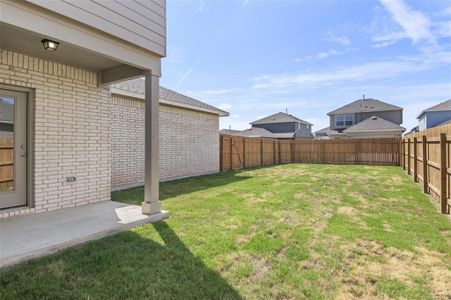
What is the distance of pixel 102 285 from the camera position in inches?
105

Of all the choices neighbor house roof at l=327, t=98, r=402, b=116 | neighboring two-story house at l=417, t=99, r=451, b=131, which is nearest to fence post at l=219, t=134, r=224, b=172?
neighboring two-story house at l=417, t=99, r=451, b=131

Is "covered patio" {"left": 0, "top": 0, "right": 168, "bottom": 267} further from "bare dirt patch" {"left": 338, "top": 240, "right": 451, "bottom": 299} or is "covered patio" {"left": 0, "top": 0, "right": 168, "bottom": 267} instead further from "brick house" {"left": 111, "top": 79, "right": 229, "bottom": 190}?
"bare dirt patch" {"left": 338, "top": 240, "right": 451, "bottom": 299}

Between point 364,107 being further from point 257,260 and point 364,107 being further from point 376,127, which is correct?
point 257,260

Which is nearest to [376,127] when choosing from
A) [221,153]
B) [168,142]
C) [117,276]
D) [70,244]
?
[221,153]

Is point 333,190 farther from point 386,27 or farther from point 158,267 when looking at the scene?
point 386,27

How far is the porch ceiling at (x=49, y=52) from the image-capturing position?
13.1 ft

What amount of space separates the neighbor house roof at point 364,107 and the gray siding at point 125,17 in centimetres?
3396

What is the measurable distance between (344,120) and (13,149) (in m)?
36.0

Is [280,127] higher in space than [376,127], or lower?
higher

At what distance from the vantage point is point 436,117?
94.3 ft

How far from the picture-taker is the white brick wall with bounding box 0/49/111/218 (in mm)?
5027

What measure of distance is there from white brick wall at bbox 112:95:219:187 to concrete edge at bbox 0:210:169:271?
4.08 metres

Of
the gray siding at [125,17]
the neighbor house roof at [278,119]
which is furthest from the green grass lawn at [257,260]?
the neighbor house roof at [278,119]

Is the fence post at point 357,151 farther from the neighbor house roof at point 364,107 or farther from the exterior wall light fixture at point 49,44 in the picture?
the exterior wall light fixture at point 49,44
